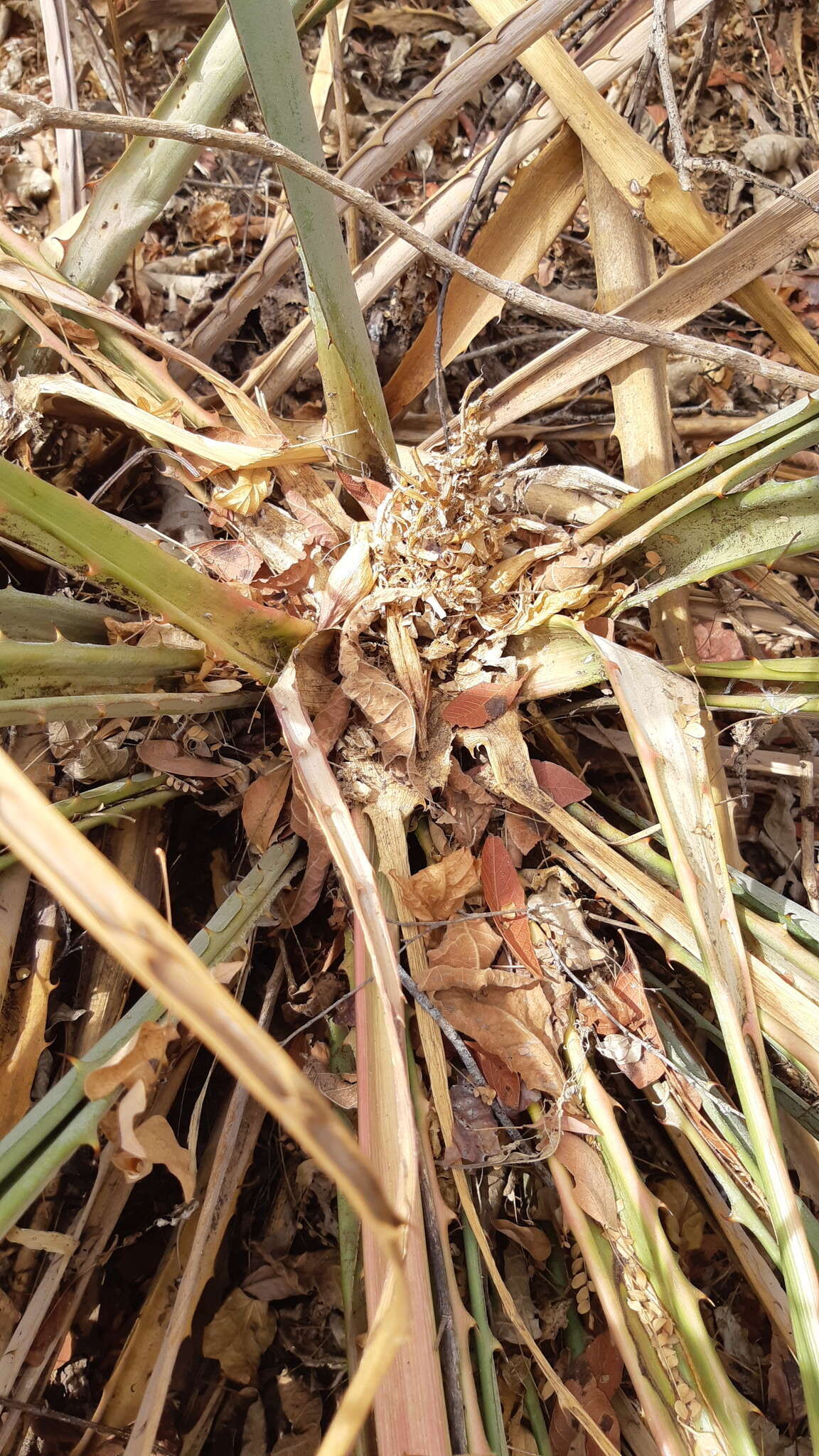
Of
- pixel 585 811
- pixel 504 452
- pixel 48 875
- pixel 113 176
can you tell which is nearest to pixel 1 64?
pixel 113 176

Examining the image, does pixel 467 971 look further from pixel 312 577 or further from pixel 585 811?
pixel 312 577

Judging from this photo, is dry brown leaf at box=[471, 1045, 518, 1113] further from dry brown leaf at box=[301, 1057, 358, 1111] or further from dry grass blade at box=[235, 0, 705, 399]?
dry grass blade at box=[235, 0, 705, 399]

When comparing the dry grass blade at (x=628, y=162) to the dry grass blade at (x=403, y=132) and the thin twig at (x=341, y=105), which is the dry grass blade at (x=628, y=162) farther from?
the thin twig at (x=341, y=105)

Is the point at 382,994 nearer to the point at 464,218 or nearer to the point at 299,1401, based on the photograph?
the point at 299,1401

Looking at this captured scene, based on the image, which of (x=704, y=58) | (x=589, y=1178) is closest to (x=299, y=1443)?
(x=589, y=1178)

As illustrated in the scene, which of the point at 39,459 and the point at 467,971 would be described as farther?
the point at 39,459

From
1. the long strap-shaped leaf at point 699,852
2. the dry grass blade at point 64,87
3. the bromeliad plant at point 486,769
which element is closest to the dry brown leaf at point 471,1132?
the bromeliad plant at point 486,769
